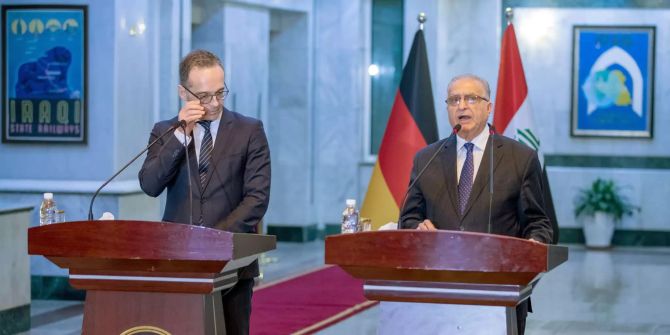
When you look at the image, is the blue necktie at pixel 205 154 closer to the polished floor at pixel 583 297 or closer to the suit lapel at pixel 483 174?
the suit lapel at pixel 483 174

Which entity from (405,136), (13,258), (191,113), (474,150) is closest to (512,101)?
(405,136)

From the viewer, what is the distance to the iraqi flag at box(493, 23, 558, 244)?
8570 millimetres

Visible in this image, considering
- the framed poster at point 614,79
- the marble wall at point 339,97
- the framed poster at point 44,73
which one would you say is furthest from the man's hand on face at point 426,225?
the framed poster at point 614,79

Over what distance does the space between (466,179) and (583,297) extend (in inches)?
245

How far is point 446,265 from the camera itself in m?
3.54

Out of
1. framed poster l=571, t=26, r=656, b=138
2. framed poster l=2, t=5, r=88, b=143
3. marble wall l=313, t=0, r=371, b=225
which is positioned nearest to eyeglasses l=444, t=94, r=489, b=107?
framed poster l=2, t=5, r=88, b=143

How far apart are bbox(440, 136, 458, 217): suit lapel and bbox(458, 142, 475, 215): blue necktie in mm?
21

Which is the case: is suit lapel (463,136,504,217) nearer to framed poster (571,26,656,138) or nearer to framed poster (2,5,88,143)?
framed poster (2,5,88,143)

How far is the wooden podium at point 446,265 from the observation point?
11.4ft

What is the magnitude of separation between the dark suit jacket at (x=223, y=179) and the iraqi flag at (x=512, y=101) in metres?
4.57

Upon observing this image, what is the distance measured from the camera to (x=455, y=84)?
4355mm

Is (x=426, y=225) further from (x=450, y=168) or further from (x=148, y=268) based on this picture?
(x=148, y=268)

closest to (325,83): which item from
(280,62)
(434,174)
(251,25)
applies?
(280,62)

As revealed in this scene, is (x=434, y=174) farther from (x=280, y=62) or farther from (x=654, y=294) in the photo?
(x=280, y=62)
